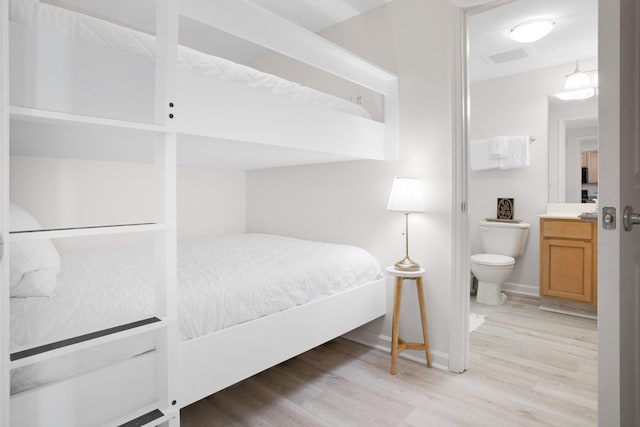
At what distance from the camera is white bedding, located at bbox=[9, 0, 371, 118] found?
1060 millimetres

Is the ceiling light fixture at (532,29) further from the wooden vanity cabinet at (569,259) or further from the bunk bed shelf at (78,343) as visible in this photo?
the bunk bed shelf at (78,343)

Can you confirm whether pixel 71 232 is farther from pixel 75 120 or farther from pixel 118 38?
pixel 118 38

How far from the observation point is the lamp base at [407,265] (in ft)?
7.09

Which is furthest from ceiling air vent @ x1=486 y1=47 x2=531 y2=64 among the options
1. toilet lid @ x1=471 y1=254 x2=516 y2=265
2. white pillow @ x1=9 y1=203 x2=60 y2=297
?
white pillow @ x1=9 y1=203 x2=60 y2=297

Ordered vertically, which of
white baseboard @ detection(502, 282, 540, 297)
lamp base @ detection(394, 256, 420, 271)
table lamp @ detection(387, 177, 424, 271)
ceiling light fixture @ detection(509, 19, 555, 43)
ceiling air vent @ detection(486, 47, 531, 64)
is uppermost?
ceiling air vent @ detection(486, 47, 531, 64)

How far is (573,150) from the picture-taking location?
A: 3629mm

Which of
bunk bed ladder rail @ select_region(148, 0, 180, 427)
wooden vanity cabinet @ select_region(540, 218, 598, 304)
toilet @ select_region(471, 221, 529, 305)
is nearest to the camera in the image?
bunk bed ladder rail @ select_region(148, 0, 180, 427)

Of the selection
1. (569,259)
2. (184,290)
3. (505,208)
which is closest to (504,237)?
(505,208)

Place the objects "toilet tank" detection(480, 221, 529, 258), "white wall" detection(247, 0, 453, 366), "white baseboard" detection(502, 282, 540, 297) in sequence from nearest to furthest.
→ 1. "white wall" detection(247, 0, 453, 366)
2. "toilet tank" detection(480, 221, 529, 258)
3. "white baseboard" detection(502, 282, 540, 297)

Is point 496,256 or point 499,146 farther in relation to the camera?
point 499,146

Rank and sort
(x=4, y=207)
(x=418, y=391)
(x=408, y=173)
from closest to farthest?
(x=4, y=207)
(x=418, y=391)
(x=408, y=173)

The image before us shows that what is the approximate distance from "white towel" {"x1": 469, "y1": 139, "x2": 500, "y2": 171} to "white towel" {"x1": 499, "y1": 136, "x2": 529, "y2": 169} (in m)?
0.10

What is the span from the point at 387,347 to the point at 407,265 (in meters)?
0.64

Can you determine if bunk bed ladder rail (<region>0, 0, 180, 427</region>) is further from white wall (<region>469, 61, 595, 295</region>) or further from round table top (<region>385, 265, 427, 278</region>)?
white wall (<region>469, 61, 595, 295</region>)
